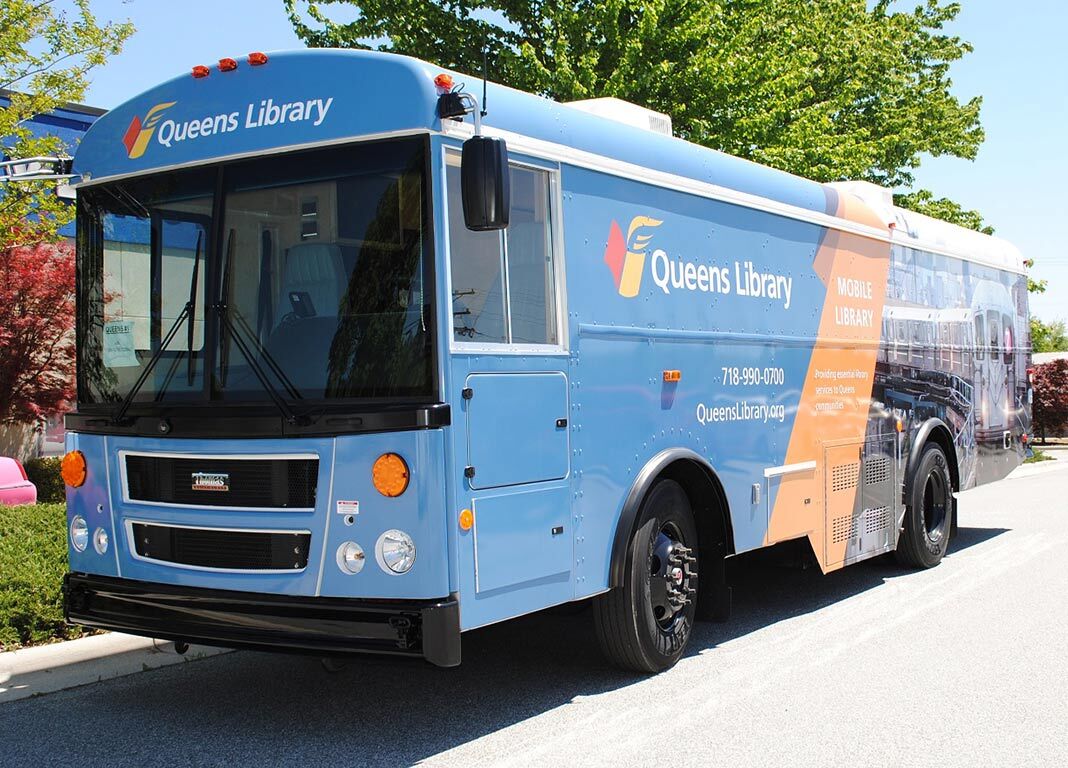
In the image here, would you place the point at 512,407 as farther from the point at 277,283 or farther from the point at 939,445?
the point at 939,445

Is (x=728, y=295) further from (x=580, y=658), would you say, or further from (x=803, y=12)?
(x=803, y=12)

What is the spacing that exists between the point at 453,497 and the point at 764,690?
2.31 meters

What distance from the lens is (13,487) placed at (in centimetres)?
1191

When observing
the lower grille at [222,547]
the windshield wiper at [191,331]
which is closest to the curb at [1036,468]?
the lower grille at [222,547]

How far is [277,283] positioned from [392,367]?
727mm

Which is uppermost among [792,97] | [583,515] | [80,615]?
[792,97]

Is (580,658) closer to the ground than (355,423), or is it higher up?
closer to the ground

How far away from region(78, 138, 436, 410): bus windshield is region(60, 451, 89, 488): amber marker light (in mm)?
339

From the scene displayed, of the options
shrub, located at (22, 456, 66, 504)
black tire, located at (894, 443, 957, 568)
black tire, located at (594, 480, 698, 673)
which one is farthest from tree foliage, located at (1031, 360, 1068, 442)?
black tire, located at (594, 480, 698, 673)

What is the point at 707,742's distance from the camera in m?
5.33

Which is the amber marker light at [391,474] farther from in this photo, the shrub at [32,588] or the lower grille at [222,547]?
the shrub at [32,588]

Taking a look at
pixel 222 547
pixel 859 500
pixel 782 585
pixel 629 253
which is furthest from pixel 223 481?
pixel 782 585

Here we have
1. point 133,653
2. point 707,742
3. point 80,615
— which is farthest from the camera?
point 133,653

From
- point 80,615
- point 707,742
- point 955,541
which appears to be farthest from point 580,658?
point 955,541
